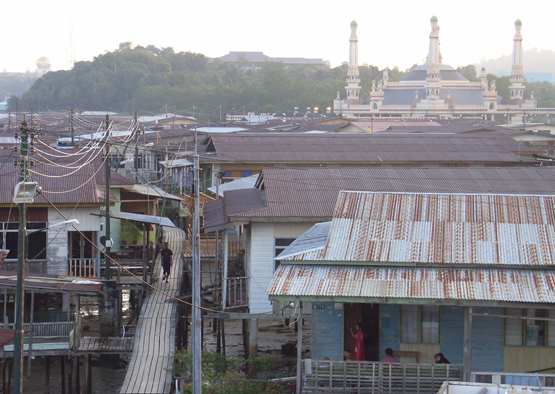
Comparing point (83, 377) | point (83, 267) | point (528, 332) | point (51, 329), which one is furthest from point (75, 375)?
point (528, 332)

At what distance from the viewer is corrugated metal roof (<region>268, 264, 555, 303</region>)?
A: 12516 mm

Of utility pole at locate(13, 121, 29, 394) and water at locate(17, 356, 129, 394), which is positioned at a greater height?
utility pole at locate(13, 121, 29, 394)

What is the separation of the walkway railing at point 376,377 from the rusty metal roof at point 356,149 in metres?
15.2

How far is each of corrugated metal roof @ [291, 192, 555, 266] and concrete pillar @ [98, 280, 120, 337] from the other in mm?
5649

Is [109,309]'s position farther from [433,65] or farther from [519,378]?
[433,65]

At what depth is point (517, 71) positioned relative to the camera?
396 ft

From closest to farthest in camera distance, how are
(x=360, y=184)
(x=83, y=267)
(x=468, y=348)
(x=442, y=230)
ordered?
1. (x=468, y=348)
2. (x=442, y=230)
3. (x=83, y=267)
4. (x=360, y=184)

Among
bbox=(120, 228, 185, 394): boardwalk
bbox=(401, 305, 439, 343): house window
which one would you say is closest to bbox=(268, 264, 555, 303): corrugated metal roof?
bbox=(401, 305, 439, 343): house window

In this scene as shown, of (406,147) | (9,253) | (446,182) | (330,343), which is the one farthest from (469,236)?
(406,147)

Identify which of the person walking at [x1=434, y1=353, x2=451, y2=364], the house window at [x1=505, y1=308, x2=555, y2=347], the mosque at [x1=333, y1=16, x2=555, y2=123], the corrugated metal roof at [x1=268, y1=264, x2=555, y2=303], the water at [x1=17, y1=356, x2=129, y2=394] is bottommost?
the water at [x1=17, y1=356, x2=129, y2=394]

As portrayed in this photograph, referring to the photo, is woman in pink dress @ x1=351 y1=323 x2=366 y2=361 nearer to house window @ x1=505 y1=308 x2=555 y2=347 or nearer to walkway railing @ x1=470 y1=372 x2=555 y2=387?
walkway railing @ x1=470 y1=372 x2=555 y2=387

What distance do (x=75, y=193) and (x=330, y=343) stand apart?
7819 mm

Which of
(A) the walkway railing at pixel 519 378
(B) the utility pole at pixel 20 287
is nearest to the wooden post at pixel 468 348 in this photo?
(A) the walkway railing at pixel 519 378

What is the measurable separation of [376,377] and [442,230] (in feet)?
9.40
